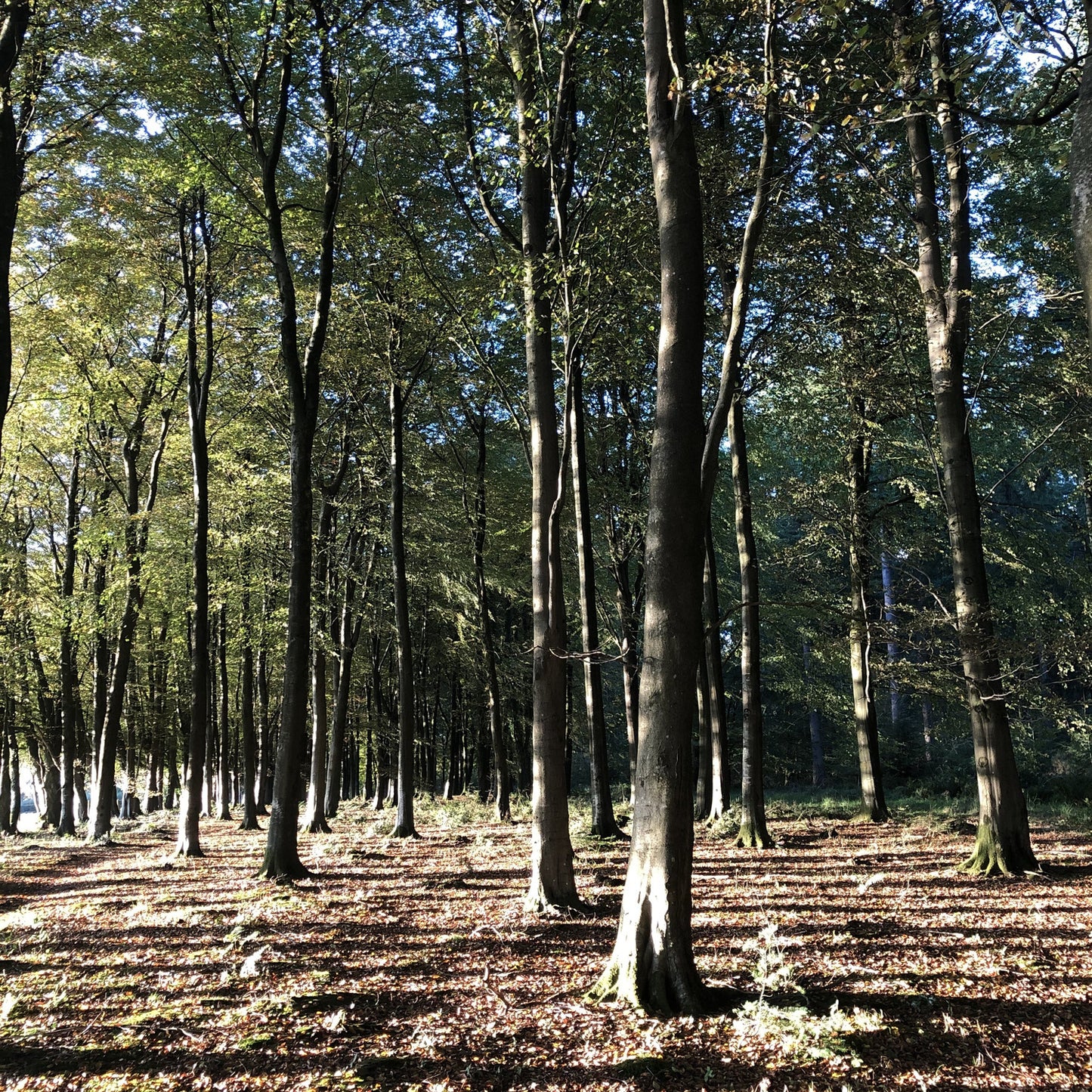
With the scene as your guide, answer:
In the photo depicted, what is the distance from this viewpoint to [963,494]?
32.7ft

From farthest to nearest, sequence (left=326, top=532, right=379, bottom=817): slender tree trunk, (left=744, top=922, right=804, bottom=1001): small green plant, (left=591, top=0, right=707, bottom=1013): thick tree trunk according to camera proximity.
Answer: (left=326, top=532, right=379, bottom=817): slender tree trunk
(left=591, top=0, right=707, bottom=1013): thick tree trunk
(left=744, top=922, right=804, bottom=1001): small green plant

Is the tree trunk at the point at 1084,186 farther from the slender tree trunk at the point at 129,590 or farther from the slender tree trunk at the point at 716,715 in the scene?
the slender tree trunk at the point at 129,590

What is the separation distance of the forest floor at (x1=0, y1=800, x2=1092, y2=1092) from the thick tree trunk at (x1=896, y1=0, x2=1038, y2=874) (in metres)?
0.72

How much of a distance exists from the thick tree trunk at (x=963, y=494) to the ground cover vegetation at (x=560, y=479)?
6cm

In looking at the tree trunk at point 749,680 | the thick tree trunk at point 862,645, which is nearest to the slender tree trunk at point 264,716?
the tree trunk at point 749,680

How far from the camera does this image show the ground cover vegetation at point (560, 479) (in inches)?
191

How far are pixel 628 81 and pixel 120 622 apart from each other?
49.7ft

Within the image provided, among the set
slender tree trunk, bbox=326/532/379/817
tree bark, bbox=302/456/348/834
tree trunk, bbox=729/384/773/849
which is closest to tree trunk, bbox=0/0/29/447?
tree trunk, bbox=729/384/773/849

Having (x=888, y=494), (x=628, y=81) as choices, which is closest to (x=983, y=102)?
(x=628, y=81)

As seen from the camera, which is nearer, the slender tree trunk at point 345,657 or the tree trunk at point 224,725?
the slender tree trunk at point 345,657

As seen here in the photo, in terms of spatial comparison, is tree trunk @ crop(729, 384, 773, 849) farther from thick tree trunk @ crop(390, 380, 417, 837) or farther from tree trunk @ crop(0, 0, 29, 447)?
tree trunk @ crop(0, 0, 29, 447)

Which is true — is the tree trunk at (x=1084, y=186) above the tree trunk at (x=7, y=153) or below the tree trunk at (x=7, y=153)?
below

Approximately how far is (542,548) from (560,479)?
116 cm

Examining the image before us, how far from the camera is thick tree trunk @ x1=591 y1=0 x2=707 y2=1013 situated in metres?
4.67
